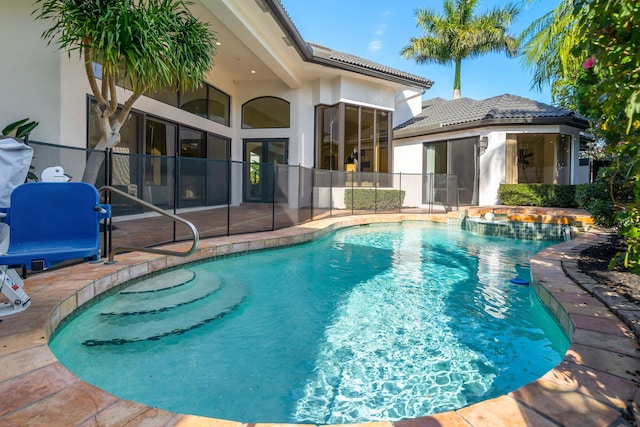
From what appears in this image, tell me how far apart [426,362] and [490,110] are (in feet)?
40.3

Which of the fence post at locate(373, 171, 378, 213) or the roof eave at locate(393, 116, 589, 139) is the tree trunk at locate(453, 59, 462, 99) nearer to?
the roof eave at locate(393, 116, 589, 139)

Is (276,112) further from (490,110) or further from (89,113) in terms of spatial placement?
(490,110)

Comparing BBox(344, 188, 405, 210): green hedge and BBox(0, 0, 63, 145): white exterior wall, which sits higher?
BBox(0, 0, 63, 145): white exterior wall

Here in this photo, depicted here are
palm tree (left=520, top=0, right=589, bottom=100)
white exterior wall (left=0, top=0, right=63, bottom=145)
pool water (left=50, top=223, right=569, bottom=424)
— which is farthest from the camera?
palm tree (left=520, top=0, right=589, bottom=100)

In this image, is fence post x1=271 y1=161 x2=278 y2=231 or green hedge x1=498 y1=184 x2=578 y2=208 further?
green hedge x1=498 y1=184 x2=578 y2=208

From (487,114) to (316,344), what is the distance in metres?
11.8

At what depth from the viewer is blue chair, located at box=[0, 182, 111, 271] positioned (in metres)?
2.49

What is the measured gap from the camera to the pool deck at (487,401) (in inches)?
57.4

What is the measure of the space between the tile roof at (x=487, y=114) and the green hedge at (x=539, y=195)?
88.3 inches

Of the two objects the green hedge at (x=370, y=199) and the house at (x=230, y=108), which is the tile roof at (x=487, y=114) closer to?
the house at (x=230, y=108)

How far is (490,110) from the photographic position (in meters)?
12.4

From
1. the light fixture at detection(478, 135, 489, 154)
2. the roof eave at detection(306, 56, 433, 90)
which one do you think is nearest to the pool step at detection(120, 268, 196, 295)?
the roof eave at detection(306, 56, 433, 90)

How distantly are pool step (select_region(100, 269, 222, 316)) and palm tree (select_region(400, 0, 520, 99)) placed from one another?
18221 mm

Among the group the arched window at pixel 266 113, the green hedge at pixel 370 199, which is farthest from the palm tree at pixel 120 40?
the arched window at pixel 266 113
